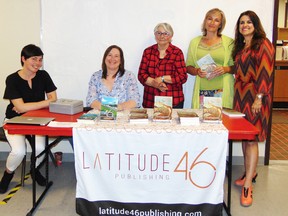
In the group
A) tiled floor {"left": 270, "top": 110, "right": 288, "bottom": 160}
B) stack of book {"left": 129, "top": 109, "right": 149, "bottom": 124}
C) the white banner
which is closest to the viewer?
the white banner

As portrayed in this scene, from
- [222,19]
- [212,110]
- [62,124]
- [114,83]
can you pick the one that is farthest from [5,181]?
[222,19]

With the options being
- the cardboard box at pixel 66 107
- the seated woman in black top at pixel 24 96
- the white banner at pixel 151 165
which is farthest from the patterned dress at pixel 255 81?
the seated woman in black top at pixel 24 96

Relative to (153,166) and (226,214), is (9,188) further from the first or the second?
(226,214)

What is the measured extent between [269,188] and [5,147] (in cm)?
280

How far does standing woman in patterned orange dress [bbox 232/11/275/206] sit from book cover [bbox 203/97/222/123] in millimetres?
547

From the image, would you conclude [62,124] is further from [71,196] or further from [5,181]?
[5,181]

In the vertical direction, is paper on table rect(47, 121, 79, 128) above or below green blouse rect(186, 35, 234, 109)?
below

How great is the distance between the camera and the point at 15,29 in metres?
3.69

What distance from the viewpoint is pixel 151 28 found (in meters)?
3.70

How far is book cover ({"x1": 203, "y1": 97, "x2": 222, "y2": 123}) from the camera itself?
8.12ft

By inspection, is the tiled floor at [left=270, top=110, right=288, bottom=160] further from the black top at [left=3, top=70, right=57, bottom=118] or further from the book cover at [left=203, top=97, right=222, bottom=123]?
the black top at [left=3, top=70, right=57, bottom=118]

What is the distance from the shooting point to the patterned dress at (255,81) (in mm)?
2824

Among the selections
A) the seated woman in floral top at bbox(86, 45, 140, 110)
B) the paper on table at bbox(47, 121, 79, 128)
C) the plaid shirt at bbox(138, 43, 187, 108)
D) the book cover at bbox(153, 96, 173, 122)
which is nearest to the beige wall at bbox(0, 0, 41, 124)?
the seated woman in floral top at bbox(86, 45, 140, 110)

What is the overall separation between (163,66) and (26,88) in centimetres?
124
